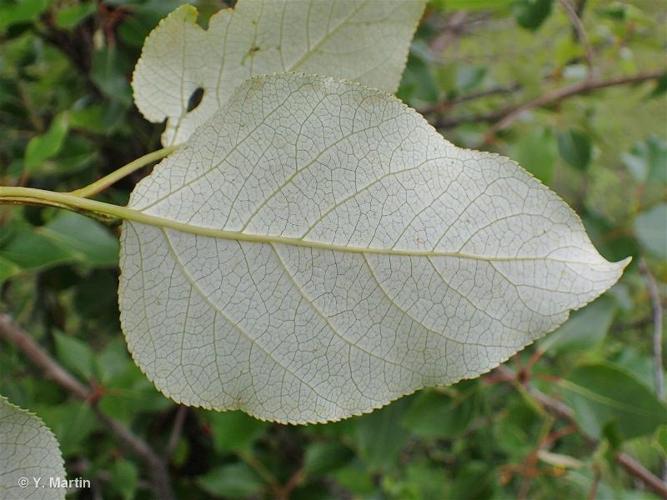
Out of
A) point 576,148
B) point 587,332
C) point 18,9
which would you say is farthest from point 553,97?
point 18,9

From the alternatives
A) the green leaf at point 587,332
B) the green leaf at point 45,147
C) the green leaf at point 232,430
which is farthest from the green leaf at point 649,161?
the green leaf at point 45,147

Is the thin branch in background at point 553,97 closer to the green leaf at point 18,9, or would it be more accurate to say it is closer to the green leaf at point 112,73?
the green leaf at point 112,73

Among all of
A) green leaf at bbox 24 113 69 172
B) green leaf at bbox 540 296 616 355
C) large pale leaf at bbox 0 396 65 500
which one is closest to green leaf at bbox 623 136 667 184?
green leaf at bbox 540 296 616 355

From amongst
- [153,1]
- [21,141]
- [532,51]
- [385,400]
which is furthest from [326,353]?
[532,51]

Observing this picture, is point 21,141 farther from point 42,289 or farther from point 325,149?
point 325,149

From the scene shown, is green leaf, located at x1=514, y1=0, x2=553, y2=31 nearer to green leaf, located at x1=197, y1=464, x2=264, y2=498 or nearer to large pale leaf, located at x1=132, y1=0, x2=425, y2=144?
large pale leaf, located at x1=132, y1=0, x2=425, y2=144
